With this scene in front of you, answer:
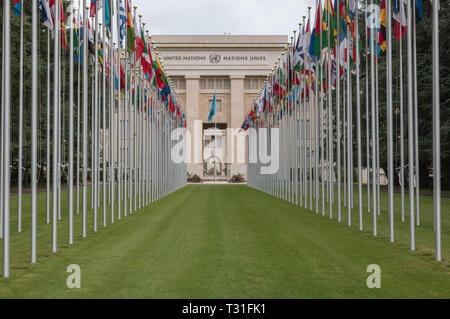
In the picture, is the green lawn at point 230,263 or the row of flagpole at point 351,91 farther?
the row of flagpole at point 351,91

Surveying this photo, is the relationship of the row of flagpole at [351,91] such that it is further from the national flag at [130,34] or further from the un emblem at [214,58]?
the un emblem at [214,58]

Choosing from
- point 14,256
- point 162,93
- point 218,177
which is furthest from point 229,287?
point 218,177

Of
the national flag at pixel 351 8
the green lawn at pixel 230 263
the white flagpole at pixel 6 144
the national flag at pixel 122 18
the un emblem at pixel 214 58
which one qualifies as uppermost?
the un emblem at pixel 214 58

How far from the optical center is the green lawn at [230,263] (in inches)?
299

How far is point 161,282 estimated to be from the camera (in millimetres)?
8148

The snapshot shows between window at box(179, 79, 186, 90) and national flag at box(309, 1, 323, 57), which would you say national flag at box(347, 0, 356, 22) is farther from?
window at box(179, 79, 186, 90)

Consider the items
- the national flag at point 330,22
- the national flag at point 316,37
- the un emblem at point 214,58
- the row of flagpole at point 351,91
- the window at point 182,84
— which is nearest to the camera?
the row of flagpole at point 351,91

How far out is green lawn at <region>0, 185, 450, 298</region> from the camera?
299 inches

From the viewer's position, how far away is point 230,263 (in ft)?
32.2

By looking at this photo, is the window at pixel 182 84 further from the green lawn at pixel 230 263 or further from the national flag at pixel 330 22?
the green lawn at pixel 230 263

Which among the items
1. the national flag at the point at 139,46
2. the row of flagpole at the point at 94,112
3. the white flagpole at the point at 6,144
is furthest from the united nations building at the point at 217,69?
the white flagpole at the point at 6,144

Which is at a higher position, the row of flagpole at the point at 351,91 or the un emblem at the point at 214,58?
the un emblem at the point at 214,58

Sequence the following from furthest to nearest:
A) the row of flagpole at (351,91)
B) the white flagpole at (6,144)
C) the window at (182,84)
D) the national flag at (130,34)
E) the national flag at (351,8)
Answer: the window at (182,84)
the national flag at (130,34)
the national flag at (351,8)
the row of flagpole at (351,91)
the white flagpole at (6,144)
